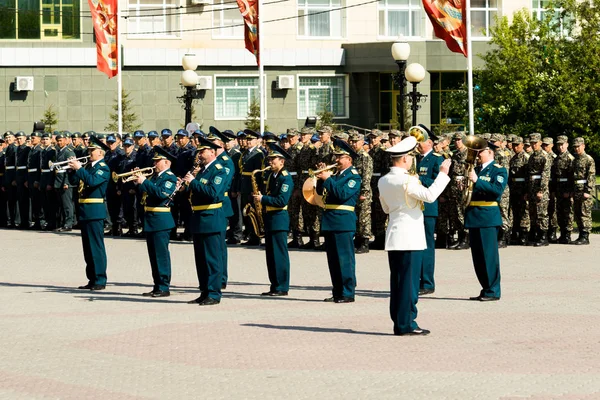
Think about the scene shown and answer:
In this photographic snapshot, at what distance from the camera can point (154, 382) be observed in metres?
10.1

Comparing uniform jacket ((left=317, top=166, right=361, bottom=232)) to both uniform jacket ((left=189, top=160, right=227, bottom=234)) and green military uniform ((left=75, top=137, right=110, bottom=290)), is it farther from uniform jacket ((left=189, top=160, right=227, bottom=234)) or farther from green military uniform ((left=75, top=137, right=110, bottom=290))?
green military uniform ((left=75, top=137, right=110, bottom=290))

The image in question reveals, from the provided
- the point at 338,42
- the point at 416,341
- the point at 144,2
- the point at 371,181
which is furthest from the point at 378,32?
the point at 416,341

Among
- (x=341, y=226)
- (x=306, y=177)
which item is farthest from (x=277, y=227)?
(x=306, y=177)

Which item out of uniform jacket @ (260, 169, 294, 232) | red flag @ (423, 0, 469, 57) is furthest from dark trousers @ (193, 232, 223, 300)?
red flag @ (423, 0, 469, 57)

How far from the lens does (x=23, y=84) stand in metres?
45.9

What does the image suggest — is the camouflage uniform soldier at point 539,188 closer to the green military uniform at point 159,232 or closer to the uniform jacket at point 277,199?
the uniform jacket at point 277,199

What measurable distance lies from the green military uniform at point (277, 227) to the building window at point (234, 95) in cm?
3313

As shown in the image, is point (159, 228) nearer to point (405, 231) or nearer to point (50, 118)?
point (405, 231)

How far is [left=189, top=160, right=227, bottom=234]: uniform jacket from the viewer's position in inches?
580

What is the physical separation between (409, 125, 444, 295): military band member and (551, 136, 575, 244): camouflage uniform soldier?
5572 mm

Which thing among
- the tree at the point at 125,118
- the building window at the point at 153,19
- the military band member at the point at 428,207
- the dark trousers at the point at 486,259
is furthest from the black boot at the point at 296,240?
the building window at the point at 153,19

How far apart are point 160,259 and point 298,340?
405 centimetres

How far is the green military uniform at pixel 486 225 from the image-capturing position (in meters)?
14.7

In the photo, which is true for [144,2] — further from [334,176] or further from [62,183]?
[334,176]
